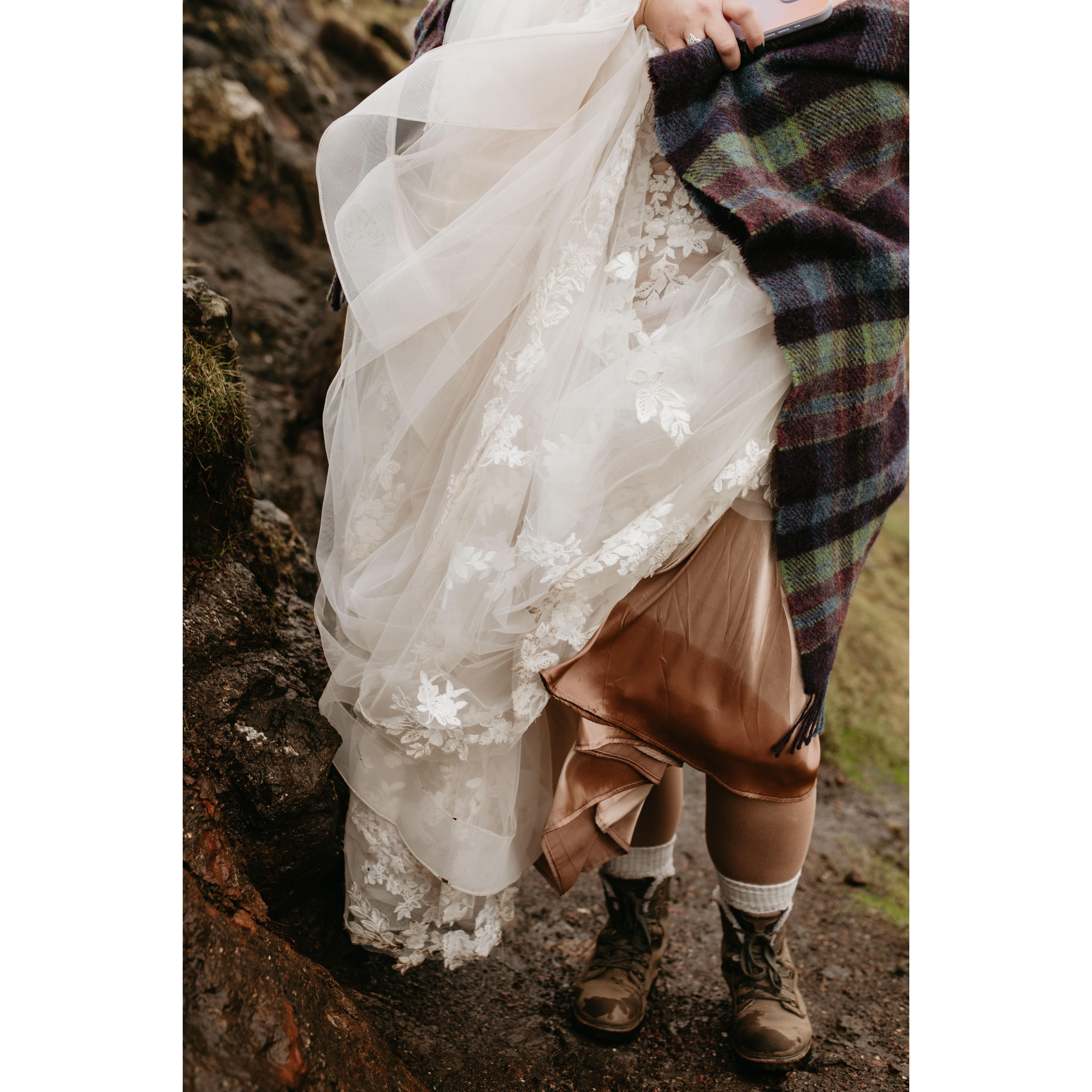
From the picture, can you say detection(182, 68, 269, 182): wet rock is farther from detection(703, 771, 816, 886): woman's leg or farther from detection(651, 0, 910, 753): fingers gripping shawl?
detection(703, 771, 816, 886): woman's leg

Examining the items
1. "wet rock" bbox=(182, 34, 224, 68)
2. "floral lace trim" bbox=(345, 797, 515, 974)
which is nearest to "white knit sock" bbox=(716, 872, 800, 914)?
"floral lace trim" bbox=(345, 797, 515, 974)

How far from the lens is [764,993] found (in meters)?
1.45

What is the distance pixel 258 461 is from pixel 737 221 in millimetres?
1547

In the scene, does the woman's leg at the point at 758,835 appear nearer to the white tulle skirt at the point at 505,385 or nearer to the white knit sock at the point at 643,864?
the white knit sock at the point at 643,864

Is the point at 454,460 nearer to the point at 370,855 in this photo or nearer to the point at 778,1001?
the point at 370,855

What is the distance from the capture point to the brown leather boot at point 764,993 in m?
1.40

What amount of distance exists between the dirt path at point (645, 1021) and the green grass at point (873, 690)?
67cm

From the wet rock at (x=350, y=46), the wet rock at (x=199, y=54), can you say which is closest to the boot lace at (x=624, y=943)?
the wet rock at (x=199, y=54)

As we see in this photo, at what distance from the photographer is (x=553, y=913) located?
6.23 ft

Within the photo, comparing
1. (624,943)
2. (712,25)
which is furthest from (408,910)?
(712,25)

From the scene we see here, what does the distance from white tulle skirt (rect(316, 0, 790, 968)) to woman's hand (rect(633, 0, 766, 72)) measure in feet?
0.16

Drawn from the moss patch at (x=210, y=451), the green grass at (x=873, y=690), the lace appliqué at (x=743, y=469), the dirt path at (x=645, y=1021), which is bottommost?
the green grass at (x=873, y=690)

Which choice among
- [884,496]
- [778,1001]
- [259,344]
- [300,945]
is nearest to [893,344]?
[884,496]

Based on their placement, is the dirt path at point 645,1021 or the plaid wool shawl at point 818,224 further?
the dirt path at point 645,1021
